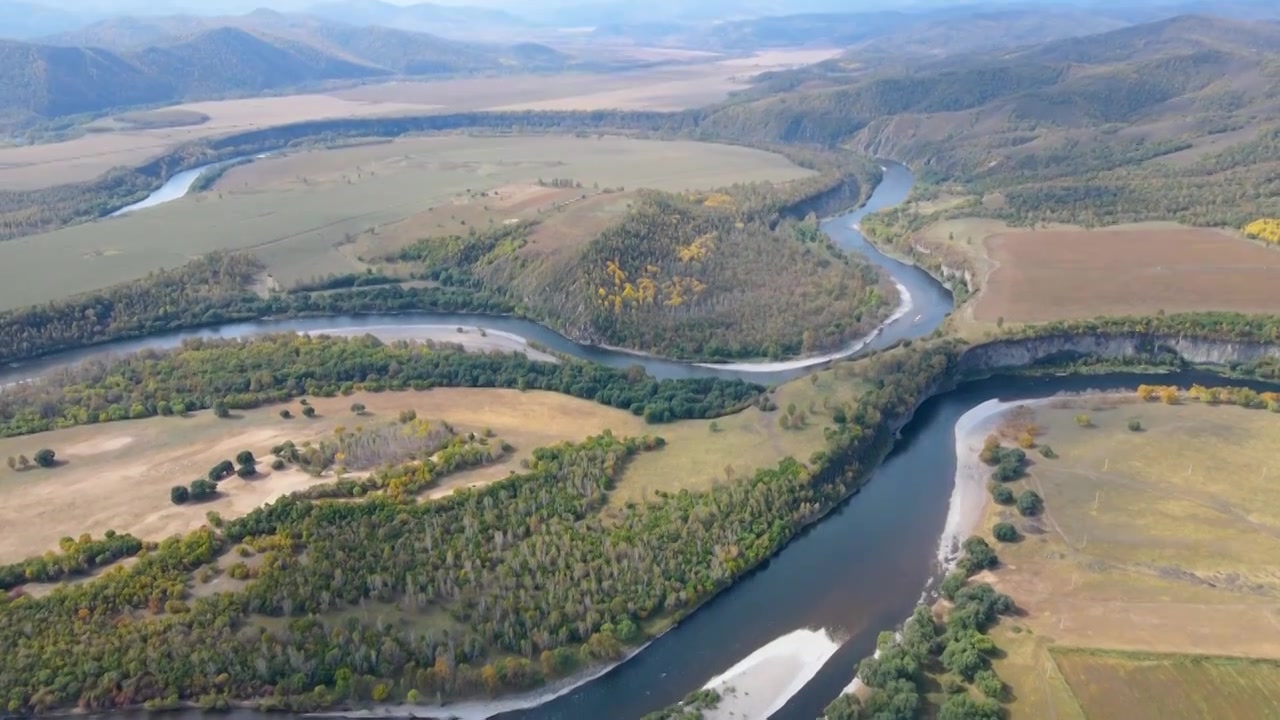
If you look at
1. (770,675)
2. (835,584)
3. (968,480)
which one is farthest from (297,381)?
(968,480)

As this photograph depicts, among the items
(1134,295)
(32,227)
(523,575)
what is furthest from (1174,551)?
(32,227)

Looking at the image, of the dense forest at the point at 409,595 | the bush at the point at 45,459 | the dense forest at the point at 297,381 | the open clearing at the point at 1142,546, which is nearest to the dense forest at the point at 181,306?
the dense forest at the point at 297,381

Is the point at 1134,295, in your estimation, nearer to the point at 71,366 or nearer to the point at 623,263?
the point at 623,263

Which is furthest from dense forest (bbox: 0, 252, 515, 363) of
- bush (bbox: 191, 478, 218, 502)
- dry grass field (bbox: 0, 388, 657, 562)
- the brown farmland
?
the brown farmland

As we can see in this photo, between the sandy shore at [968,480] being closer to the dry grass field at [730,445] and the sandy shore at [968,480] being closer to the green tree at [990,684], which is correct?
the dry grass field at [730,445]

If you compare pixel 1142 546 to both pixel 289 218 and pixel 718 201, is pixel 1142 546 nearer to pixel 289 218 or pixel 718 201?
pixel 718 201
